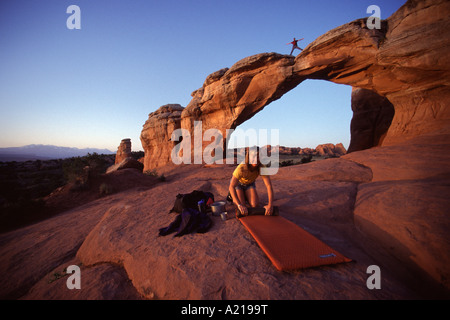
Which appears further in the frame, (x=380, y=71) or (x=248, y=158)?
(x=380, y=71)

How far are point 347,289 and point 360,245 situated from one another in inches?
51.6

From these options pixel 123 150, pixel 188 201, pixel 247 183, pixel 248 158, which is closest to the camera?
pixel 248 158

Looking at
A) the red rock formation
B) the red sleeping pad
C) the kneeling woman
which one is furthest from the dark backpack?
the red rock formation

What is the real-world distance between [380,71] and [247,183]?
1027 cm

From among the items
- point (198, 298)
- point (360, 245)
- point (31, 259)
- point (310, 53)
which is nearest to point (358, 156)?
point (360, 245)

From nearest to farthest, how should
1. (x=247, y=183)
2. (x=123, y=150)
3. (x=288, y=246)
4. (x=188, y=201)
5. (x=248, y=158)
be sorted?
(x=288, y=246), (x=248, y=158), (x=247, y=183), (x=188, y=201), (x=123, y=150)

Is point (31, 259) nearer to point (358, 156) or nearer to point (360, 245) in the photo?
point (360, 245)

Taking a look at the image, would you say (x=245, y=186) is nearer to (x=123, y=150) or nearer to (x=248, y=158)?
(x=248, y=158)

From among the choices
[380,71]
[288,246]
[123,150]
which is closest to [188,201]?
[288,246]

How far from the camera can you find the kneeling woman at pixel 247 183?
3074 millimetres

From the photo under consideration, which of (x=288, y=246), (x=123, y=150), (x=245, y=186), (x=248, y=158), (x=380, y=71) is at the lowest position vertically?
(x=288, y=246)

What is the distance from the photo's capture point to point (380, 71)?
8.44 metres

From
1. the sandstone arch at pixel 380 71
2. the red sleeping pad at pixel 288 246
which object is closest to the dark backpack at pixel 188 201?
the red sleeping pad at pixel 288 246

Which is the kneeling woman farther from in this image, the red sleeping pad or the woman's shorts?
the red sleeping pad
